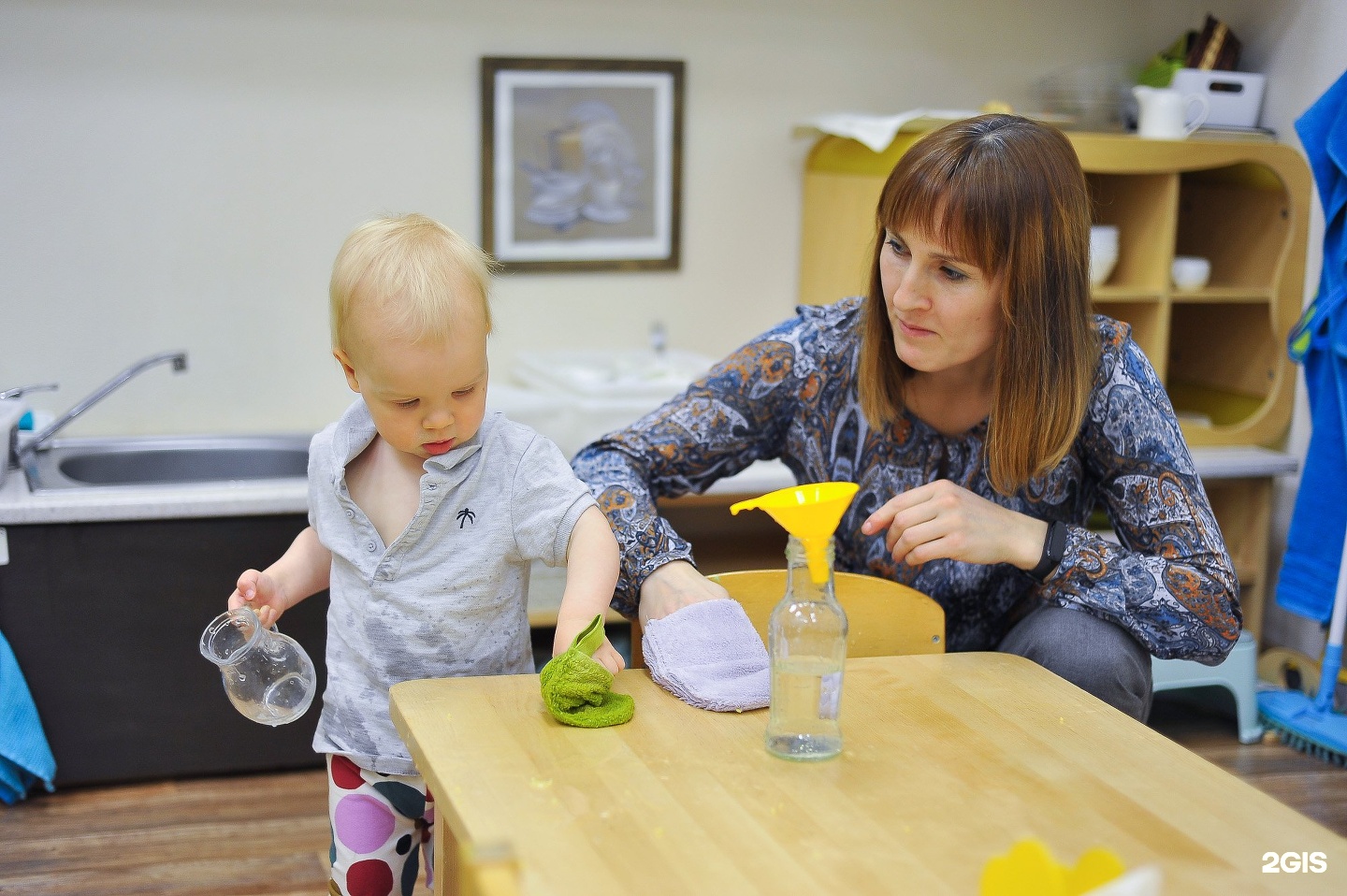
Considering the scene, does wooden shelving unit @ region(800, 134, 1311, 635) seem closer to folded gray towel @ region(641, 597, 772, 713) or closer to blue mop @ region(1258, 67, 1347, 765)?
blue mop @ region(1258, 67, 1347, 765)

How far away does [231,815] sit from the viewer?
235 cm

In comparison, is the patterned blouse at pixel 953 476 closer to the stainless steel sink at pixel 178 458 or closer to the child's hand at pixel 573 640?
the child's hand at pixel 573 640

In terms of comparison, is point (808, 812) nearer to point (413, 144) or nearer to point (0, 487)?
point (0, 487)

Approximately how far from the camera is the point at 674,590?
1.42 m

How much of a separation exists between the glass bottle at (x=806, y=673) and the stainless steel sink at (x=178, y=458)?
187 centimetres

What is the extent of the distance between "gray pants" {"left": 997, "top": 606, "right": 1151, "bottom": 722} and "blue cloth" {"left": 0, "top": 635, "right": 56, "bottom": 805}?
5.77 ft

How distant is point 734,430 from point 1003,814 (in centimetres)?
82

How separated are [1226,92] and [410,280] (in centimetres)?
246

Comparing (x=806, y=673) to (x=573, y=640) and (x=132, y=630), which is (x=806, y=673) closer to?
(x=573, y=640)

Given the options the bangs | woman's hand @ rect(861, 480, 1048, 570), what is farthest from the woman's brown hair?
woman's hand @ rect(861, 480, 1048, 570)

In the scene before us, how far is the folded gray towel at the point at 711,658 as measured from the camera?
1.20m

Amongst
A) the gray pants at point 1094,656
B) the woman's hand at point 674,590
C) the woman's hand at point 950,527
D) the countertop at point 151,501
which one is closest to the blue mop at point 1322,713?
the countertop at point 151,501

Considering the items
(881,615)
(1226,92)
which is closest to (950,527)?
(881,615)

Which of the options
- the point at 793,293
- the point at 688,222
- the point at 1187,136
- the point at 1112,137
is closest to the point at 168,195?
the point at 688,222
